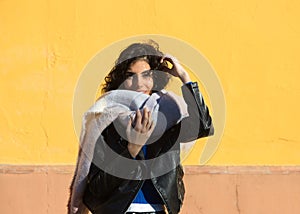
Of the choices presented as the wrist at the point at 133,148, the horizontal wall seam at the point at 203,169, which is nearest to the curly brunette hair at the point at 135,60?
the wrist at the point at 133,148

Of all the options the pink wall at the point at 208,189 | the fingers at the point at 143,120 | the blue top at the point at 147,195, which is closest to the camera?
the fingers at the point at 143,120

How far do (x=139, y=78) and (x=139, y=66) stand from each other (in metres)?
0.07

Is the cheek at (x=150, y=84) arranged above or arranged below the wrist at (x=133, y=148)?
above

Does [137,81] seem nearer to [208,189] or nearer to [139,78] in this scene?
[139,78]

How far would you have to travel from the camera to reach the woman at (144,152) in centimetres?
293

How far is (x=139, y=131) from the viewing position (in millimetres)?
2881

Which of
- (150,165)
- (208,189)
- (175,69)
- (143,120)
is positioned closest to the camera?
(143,120)

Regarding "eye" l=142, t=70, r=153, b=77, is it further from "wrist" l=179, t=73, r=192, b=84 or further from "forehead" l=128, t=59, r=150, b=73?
"wrist" l=179, t=73, r=192, b=84

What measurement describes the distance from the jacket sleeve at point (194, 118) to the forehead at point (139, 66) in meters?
0.19

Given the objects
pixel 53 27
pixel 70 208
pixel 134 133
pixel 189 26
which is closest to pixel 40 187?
pixel 53 27

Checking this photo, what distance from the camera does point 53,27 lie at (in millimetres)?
5059

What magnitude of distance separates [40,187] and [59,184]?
13 cm

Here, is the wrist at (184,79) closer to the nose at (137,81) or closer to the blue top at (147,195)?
the nose at (137,81)

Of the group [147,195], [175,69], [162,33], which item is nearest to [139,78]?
[175,69]
